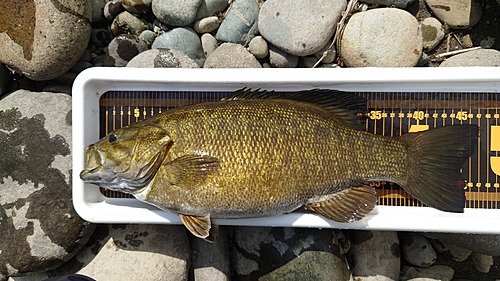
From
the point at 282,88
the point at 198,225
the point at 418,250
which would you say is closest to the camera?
the point at 198,225

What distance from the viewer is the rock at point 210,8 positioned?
2854 mm

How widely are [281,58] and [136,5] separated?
3.75 ft

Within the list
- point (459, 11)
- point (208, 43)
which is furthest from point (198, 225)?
point (459, 11)

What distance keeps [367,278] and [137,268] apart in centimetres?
154

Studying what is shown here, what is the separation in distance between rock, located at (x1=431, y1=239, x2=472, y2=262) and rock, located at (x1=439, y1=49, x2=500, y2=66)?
4.19ft

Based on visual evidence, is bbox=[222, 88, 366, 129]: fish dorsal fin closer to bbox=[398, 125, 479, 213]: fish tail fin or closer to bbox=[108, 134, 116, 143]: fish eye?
bbox=[398, 125, 479, 213]: fish tail fin

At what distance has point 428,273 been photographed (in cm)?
279

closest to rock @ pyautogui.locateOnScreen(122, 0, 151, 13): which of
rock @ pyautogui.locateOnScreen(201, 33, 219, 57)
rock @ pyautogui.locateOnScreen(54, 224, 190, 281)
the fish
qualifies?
rock @ pyautogui.locateOnScreen(201, 33, 219, 57)

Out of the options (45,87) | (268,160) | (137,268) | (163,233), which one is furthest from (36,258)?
(268,160)

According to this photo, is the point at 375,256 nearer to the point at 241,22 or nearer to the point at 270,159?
the point at 270,159

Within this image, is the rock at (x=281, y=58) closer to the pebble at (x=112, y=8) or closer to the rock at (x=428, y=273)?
the pebble at (x=112, y=8)

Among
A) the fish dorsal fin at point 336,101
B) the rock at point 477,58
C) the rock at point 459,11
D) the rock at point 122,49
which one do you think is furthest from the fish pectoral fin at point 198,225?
the rock at point 459,11

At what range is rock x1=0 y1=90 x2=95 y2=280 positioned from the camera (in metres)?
2.46

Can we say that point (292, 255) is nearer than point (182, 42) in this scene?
Yes
